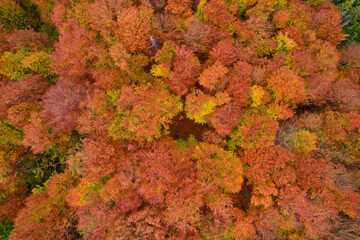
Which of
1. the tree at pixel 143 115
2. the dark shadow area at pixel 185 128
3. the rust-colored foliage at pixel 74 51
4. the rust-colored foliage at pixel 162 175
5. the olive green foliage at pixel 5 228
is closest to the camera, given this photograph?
the rust-colored foliage at pixel 162 175

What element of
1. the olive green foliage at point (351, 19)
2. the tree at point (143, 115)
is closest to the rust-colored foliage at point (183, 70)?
the tree at point (143, 115)

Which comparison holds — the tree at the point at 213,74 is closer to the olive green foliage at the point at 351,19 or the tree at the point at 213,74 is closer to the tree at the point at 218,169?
the tree at the point at 218,169

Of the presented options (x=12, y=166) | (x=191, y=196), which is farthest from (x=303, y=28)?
(x=12, y=166)

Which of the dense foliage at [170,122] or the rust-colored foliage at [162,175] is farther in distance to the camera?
the dense foliage at [170,122]

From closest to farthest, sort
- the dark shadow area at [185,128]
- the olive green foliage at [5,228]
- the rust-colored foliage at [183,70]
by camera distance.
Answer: the rust-colored foliage at [183,70], the olive green foliage at [5,228], the dark shadow area at [185,128]

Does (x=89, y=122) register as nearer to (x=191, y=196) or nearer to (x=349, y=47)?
(x=191, y=196)

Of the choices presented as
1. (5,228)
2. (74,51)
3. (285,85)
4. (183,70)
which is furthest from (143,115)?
(5,228)

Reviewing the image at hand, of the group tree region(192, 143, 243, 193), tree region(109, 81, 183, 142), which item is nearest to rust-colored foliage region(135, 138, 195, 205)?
tree region(192, 143, 243, 193)

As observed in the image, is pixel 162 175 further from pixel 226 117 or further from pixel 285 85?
pixel 285 85
